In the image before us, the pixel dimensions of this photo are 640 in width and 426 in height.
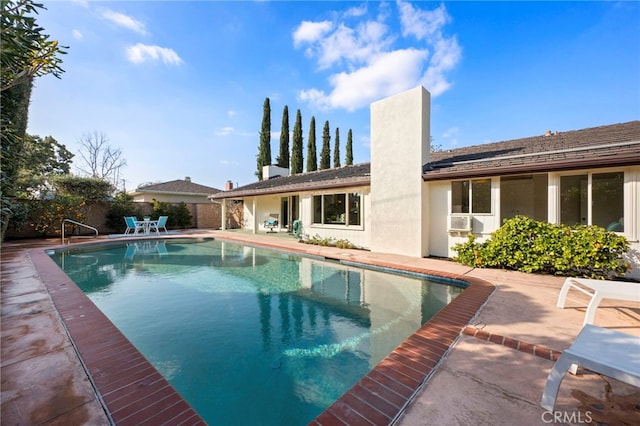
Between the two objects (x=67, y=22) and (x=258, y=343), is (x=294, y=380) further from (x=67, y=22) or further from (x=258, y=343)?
(x=67, y=22)

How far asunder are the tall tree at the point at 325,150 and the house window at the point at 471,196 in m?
25.5

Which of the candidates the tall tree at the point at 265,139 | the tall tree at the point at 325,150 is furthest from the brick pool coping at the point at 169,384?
the tall tree at the point at 325,150

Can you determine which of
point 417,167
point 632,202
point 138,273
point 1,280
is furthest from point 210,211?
point 632,202

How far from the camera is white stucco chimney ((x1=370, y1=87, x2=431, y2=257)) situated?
376 inches

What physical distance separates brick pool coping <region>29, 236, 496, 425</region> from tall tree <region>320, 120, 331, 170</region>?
3063 centimetres

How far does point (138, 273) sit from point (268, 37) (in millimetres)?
10694

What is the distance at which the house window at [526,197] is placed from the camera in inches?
462

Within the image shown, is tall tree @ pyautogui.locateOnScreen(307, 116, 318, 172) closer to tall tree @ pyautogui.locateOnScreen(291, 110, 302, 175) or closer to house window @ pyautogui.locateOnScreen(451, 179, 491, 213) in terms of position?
tall tree @ pyautogui.locateOnScreen(291, 110, 302, 175)

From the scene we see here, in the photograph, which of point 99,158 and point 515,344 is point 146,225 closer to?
point 99,158

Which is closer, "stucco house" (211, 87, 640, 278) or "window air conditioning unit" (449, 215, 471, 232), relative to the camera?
"stucco house" (211, 87, 640, 278)

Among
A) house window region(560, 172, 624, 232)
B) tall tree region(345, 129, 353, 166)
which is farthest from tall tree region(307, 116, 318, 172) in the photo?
house window region(560, 172, 624, 232)

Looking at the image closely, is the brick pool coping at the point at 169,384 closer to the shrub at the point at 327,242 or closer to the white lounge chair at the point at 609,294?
the white lounge chair at the point at 609,294

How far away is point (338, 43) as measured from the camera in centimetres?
1157

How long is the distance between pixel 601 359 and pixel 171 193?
91.8 ft
